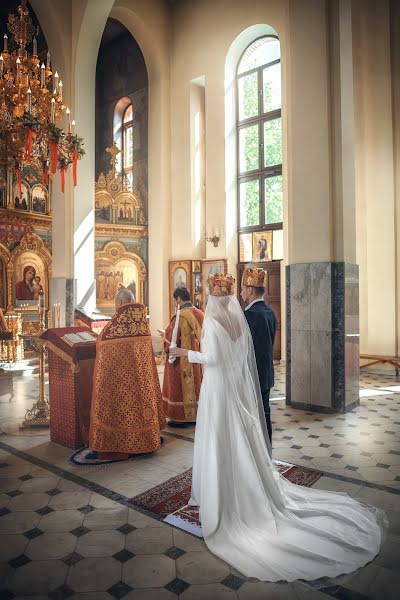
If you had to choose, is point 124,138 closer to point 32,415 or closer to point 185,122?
point 185,122

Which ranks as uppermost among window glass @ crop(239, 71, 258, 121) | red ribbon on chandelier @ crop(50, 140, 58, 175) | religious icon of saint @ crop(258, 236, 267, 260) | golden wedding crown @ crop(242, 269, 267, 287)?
window glass @ crop(239, 71, 258, 121)

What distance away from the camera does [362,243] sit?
34.5 ft

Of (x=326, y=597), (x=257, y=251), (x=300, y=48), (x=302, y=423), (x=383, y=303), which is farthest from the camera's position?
(x=257, y=251)

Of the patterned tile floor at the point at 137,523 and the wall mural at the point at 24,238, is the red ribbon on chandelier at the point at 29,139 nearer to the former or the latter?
the patterned tile floor at the point at 137,523

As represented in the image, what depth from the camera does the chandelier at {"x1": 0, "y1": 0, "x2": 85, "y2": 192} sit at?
649 centimetres

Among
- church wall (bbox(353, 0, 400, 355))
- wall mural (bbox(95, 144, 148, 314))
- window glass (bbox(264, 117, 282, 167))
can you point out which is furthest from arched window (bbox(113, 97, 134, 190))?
church wall (bbox(353, 0, 400, 355))

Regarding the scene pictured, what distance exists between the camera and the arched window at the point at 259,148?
12195 mm

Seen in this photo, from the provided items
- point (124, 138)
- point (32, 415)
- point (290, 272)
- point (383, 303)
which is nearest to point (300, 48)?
point (290, 272)

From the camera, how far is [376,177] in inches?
407

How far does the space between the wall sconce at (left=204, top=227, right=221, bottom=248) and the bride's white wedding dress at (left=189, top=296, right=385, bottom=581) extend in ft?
30.4

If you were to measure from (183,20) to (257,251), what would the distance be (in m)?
7.09

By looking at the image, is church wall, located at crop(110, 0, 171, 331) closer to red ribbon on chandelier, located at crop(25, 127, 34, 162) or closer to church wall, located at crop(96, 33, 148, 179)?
church wall, located at crop(96, 33, 148, 179)

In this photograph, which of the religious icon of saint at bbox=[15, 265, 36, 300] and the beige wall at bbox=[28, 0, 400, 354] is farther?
the religious icon of saint at bbox=[15, 265, 36, 300]

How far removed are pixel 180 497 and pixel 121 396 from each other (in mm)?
1235
